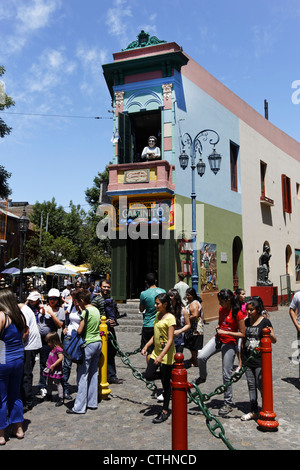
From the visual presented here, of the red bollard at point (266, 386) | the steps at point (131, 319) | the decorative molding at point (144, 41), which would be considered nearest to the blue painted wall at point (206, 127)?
the decorative molding at point (144, 41)

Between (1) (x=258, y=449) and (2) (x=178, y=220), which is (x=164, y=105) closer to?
(2) (x=178, y=220)

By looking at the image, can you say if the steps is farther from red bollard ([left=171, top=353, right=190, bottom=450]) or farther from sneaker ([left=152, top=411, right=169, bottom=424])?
red bollard ([left=171, top=353, right=190, bottom=450])

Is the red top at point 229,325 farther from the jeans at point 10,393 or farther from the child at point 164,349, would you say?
the jeans at point 10,393

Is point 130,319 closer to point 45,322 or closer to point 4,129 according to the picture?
point 45,322

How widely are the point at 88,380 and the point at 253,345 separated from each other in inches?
95.1

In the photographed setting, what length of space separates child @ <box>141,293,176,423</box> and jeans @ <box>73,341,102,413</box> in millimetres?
787

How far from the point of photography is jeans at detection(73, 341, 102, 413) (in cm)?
537

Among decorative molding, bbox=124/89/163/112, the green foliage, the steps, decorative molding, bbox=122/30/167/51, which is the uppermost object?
decorative molding, bbox=122/30/167/51

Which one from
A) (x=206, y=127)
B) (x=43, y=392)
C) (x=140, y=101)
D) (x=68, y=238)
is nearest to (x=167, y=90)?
(x=140, y=101)

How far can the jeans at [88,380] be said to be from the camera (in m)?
5.37

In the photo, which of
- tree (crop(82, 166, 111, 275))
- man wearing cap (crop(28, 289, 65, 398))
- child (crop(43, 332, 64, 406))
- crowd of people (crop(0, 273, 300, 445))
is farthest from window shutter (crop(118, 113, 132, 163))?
tree (crop(82, 166, 111, 275))

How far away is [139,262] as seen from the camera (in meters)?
16.8

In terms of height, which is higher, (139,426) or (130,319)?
(130,319)
